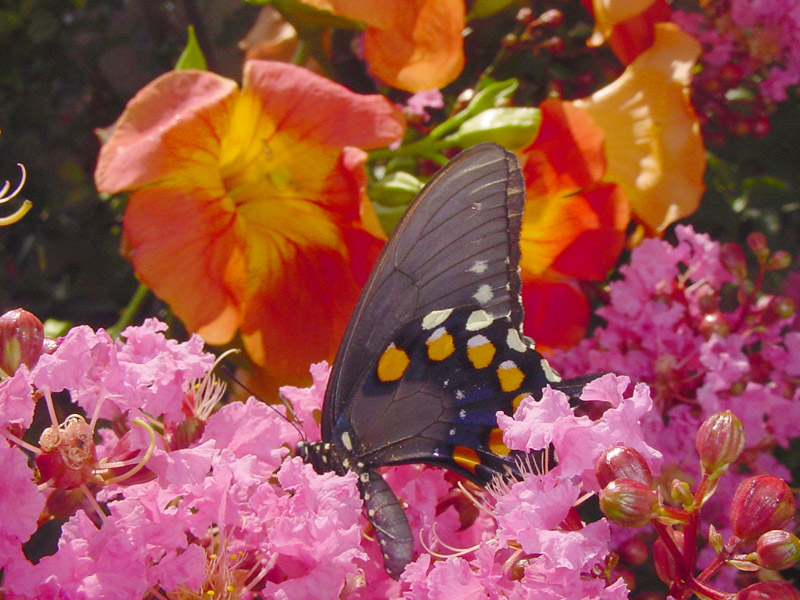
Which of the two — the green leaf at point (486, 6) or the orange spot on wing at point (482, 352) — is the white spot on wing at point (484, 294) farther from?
the green leaf at point (486, 6)

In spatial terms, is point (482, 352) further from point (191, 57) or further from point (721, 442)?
point (191, 57)

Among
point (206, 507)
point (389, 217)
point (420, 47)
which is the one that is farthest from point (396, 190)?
point (206, 507)

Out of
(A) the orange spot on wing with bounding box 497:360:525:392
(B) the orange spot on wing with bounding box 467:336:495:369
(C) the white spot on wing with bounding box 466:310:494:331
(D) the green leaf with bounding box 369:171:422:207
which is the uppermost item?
(D) the green leaf with bounding box 369:171:422:207

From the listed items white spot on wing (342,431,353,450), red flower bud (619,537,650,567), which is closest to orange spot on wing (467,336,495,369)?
white spot on wing (342,431,353,450)

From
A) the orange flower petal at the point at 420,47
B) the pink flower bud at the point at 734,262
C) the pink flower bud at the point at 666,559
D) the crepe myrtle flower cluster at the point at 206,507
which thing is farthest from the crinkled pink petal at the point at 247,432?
the pink flower bud at the point at 734,262

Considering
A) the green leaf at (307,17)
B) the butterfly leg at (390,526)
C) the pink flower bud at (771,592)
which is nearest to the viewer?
the pink flower bud at (771,592)

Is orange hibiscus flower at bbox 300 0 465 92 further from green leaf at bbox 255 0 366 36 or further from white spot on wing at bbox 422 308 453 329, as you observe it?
white spot on wing at bbox 422 308 453 329

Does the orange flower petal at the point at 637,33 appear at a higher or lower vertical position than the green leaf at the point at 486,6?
lower
